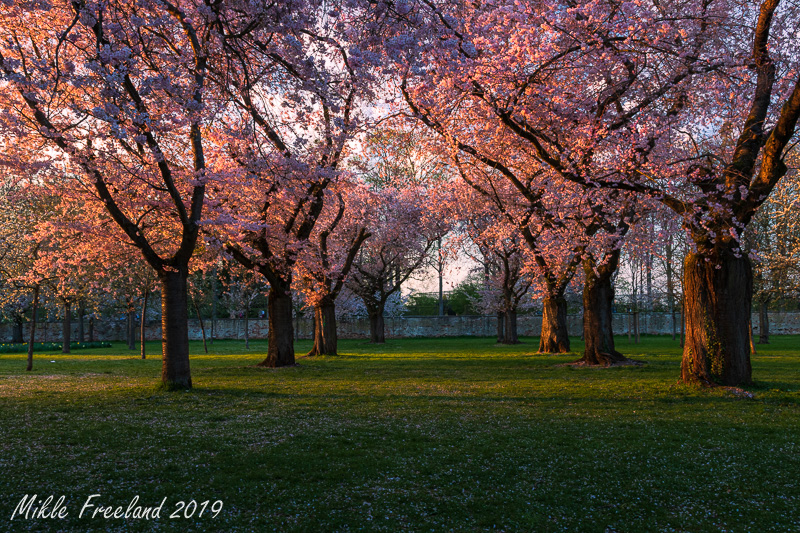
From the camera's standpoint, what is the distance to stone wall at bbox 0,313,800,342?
47.1 meters

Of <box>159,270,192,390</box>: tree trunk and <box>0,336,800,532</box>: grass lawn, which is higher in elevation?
<box>159,270,192,390</box>: tree trunk

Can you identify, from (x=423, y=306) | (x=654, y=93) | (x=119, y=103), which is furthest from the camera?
(x=423, y=306)

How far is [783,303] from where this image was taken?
47.1m

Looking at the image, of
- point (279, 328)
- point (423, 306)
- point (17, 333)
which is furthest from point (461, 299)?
point (279, 328)

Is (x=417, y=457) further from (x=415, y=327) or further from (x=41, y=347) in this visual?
(x=415, y=327)

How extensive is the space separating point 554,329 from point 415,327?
27.1m

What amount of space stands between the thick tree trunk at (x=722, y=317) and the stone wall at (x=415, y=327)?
37.8 m

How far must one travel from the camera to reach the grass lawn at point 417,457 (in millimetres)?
4641

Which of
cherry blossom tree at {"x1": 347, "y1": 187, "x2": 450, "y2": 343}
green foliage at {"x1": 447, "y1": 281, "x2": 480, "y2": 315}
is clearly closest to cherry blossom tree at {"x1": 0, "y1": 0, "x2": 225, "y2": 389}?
cherry blossom tree at {"x1": 347, "y1": 187, "x2": 450, "y2": 343}

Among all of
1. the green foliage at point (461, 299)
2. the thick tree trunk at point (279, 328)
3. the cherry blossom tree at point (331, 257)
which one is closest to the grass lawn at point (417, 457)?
the thick tree trunk at point (279, 328)

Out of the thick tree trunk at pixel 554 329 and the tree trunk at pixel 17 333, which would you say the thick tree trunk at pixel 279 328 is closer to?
the thick tree trunk at pixel 554 329

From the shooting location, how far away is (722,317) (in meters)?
11.6

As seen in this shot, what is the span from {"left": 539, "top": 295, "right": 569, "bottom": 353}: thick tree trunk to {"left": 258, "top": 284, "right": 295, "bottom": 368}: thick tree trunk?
1267cm

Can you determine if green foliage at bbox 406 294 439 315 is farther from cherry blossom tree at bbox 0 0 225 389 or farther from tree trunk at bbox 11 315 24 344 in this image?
cherry blossom tree at bbox 0 0 225 389
